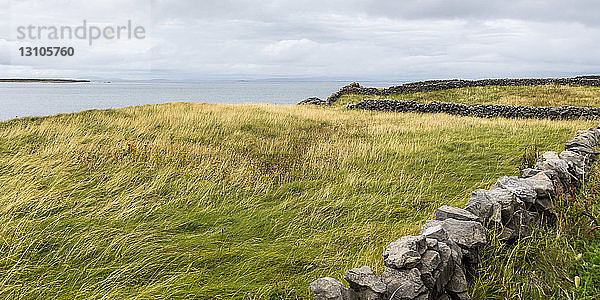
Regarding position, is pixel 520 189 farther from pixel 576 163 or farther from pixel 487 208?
pixel 576 163

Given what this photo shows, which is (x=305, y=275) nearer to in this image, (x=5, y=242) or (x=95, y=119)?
(x=5, y=242)

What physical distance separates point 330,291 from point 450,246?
1.56m

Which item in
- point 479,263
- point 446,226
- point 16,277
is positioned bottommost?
point 16,277

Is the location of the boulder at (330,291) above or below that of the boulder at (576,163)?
below

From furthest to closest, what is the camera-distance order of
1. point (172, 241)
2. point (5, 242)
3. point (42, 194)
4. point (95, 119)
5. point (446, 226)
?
point (95, 119)
point (42, 194)
point (172, 241)
point (5, 242)
point (446, 226)

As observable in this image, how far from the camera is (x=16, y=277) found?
486cm

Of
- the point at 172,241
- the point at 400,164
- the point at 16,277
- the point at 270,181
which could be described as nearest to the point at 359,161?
the point at 400,164

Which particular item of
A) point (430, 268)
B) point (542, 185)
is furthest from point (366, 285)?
point (542, 185)

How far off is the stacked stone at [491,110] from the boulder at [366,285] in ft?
75.7

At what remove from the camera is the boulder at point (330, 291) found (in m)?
3.47

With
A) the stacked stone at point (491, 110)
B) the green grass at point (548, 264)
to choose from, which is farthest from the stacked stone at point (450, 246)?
the stacked stone at point (491, 110)

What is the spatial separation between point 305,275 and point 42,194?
5280 millimetres

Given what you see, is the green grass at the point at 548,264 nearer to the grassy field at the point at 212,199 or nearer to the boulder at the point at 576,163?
the grassy field at the point at 212,199

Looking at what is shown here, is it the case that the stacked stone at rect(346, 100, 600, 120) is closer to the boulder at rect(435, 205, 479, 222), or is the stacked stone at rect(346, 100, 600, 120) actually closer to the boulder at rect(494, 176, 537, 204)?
the boulder at rect(494, 176, 537, 204)
